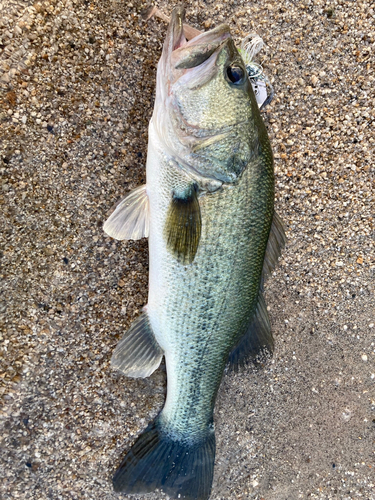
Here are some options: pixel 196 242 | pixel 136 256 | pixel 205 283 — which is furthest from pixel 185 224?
pixel 136 256

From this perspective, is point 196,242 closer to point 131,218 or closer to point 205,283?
point 205,283

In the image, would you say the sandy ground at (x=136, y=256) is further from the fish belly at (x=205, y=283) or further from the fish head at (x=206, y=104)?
the fish head at (x=206, y=104)

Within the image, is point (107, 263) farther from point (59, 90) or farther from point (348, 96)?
point (348, 96)

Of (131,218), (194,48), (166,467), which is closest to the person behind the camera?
(194,48)

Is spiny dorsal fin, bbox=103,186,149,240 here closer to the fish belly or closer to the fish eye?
the fish belly

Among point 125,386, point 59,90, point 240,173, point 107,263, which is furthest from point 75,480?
point 59,90

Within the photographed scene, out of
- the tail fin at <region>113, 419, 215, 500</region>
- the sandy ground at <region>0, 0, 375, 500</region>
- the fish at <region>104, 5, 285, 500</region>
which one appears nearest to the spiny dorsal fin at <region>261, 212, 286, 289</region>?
the fish at <region>104, 5, 285, 500</region>
